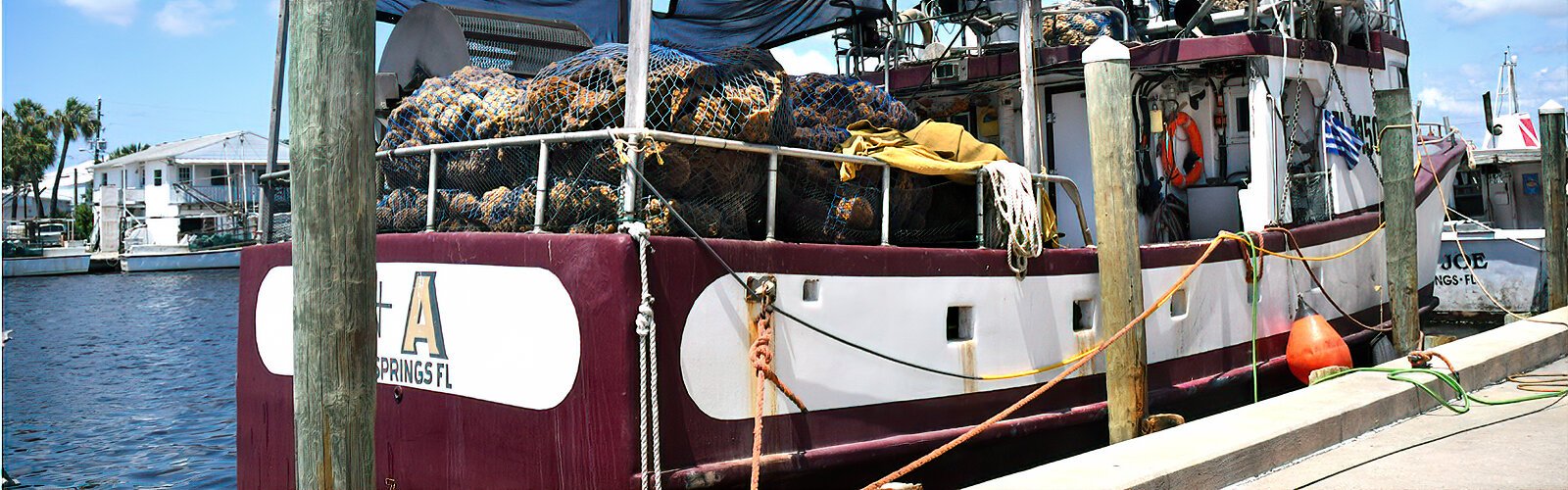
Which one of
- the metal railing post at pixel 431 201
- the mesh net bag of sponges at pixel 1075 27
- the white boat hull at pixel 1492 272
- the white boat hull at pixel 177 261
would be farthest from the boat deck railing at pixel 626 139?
the white boat hull at pixel 177 261

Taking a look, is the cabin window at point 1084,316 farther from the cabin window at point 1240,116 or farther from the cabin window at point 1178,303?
the cabin window at point 1240,116

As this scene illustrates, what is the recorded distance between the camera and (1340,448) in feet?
22.7

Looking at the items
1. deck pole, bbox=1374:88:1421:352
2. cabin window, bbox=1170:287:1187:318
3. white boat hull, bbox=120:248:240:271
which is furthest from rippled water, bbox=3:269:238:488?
white boat hull, bbox=120:248:240:271

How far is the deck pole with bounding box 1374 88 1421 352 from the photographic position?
33.4 feet

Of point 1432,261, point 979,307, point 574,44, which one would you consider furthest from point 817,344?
point 1432,261

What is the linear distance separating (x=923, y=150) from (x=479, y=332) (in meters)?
2.75

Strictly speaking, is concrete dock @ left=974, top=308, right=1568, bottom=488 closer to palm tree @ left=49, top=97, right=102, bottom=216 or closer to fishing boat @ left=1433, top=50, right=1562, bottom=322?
fishing boat @ left=1433, top=50, right=1562, bottom=322

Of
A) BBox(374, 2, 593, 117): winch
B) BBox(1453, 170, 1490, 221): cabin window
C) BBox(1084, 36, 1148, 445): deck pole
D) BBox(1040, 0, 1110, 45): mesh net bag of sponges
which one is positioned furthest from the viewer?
BBox(1453, 170, 1490, 221): cabin window

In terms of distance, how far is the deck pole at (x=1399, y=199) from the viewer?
10.2 meters

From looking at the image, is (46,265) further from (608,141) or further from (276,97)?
(608,141)

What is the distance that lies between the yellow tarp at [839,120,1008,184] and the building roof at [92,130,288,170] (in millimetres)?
62793

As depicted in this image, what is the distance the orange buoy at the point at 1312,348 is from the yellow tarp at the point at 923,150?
3368 mm

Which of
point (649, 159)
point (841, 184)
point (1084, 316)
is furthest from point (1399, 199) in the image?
point (649, 159)

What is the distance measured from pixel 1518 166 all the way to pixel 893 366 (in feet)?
74.5
